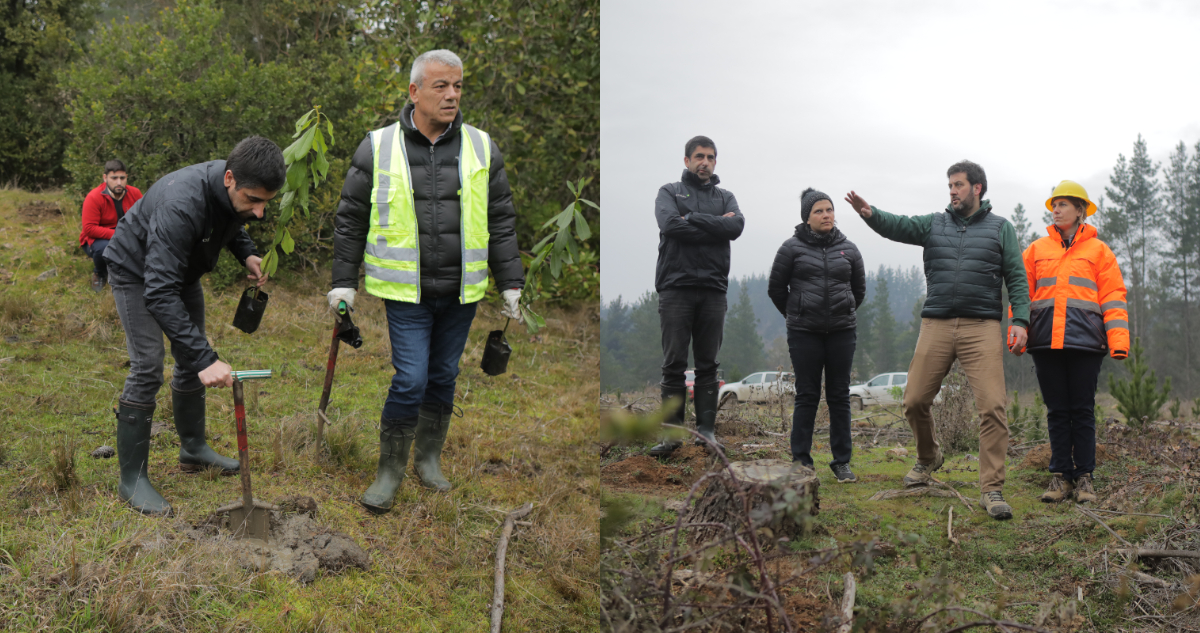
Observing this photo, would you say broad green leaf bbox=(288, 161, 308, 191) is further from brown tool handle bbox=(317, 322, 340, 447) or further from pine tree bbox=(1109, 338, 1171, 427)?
pine tree bbox=(1109, 338, 1171, 427)

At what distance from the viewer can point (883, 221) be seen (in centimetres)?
165

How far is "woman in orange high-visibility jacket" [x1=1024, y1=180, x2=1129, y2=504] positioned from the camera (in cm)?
195

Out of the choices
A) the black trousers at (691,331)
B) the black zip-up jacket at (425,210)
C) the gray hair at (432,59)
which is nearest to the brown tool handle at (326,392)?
the black zip-up jacket at (425,210)

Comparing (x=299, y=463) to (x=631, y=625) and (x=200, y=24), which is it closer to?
(x=631, y=625)

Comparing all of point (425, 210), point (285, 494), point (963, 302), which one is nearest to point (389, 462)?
point (285, 494)

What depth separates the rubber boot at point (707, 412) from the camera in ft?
5.35

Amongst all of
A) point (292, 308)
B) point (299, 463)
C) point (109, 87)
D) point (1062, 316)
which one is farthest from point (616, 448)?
point (109, 87)

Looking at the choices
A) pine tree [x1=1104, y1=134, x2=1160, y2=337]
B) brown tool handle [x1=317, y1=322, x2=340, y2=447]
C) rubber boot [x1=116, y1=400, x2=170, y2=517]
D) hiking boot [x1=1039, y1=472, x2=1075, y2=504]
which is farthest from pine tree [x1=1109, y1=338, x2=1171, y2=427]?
rubber boot [x1=116, y1=400, x2=170, y2=517]

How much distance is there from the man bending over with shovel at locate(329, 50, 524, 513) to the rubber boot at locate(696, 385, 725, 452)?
1798 millimetres

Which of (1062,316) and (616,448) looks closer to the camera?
(616,448)

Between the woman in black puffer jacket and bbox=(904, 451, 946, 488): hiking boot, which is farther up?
the woman in black puffer jacket

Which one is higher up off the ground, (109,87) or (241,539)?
(109,87)

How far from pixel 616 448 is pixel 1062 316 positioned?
168 centimetres

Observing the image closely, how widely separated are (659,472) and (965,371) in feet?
3.22
